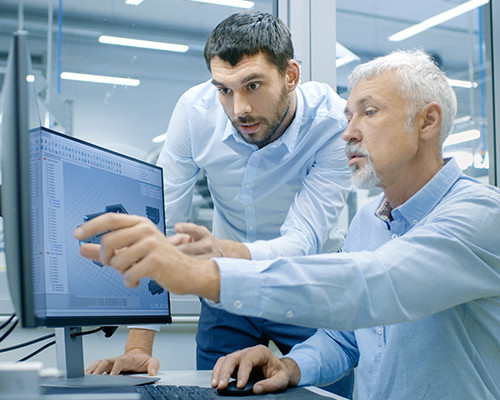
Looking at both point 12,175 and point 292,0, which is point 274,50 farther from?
point 12,175

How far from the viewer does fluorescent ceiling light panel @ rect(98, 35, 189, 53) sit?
7.21 feet

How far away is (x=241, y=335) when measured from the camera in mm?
1667

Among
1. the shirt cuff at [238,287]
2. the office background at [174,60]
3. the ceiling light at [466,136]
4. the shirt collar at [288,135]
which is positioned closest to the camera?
the shirt cuff at [238,287]

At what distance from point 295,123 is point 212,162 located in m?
0.28

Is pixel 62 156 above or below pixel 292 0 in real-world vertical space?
below

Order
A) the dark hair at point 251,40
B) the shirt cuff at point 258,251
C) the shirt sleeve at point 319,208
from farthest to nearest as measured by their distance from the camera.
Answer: the dark hair at point 251,40 < the shirt sleeve at point 319,208 < the shirt cuff at point 258,251

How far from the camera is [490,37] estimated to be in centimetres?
250

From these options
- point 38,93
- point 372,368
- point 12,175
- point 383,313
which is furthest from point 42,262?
point 38,93

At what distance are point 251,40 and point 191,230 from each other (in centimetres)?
84

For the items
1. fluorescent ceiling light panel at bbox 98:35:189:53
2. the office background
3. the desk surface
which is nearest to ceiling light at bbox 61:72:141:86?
the office background

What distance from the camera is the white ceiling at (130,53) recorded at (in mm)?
2107

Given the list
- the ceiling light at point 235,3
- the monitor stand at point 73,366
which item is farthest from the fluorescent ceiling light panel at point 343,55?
the monitor stand at point 73,366

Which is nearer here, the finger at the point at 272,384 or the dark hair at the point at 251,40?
the finger at the point at 272,384

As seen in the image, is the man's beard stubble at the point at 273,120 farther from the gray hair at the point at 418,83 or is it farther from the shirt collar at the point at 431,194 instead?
the shirt collar at the point at 431,194
